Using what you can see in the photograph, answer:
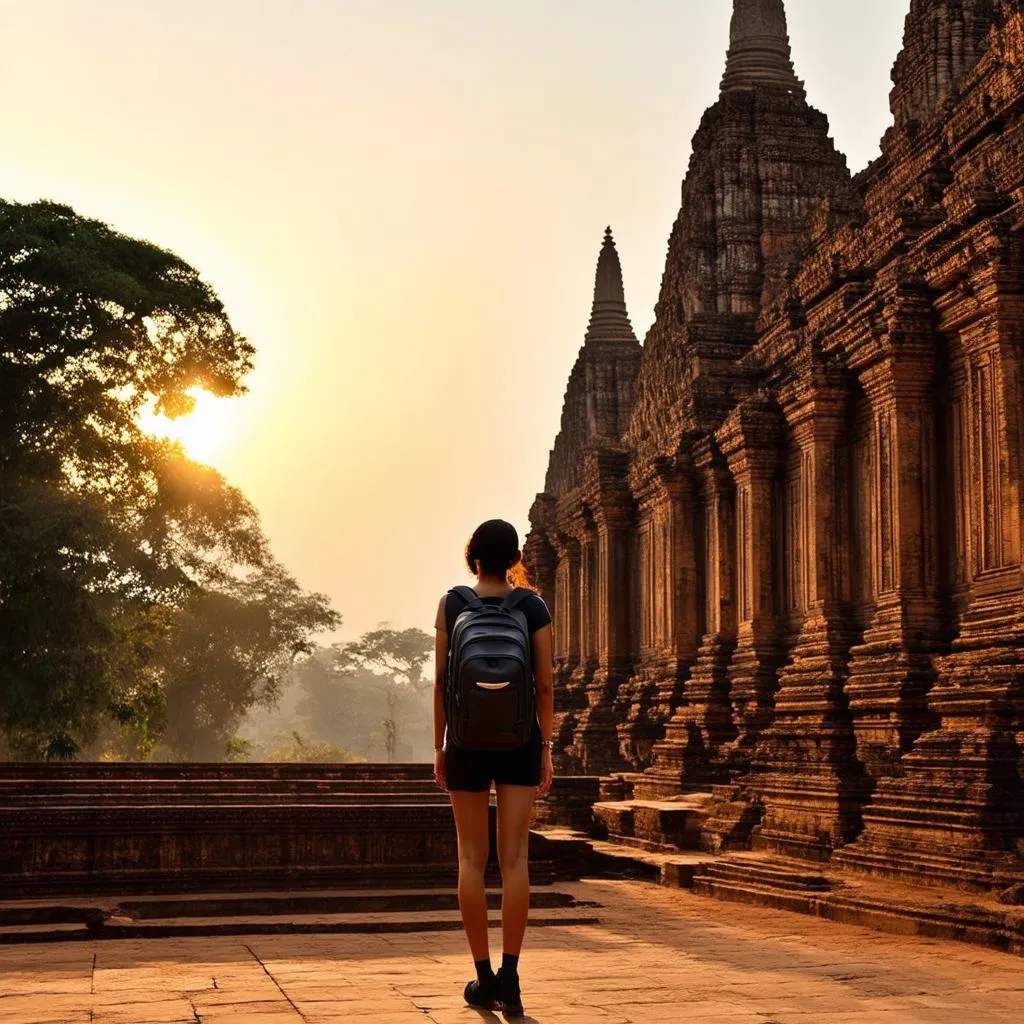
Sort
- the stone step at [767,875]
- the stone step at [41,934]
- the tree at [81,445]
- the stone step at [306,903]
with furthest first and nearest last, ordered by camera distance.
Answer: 1. the tree at [81,445]
2. the stone step at [767,875]
3. the stone step at [306,903]
4. the stone step at [41,934]

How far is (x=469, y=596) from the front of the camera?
6801 millimetres

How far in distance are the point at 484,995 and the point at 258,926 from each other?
171 inches

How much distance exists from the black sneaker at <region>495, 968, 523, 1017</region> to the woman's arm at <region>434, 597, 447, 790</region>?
796mm

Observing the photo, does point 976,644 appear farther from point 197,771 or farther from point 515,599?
point 197,771

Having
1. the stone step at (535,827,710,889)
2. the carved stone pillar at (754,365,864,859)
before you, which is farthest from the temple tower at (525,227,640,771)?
the stone step at (535,827,710,889)

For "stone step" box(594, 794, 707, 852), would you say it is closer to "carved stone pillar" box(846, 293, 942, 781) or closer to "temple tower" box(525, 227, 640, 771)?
"carved stone pillar" box(846, 293, 942, 781)

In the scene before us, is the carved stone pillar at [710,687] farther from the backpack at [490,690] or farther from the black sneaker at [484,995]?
the backpack at [490,690]

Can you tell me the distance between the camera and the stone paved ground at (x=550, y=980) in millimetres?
6637

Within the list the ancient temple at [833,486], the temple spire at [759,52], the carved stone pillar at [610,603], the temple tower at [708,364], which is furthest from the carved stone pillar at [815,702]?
the temple spire at [759,52]

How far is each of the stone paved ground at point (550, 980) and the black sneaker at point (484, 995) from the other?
6cm

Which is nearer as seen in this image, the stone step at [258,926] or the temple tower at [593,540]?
the stone step at [258,926]

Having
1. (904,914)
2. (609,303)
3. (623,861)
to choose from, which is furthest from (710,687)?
(609,303)

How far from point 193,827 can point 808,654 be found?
8221mm

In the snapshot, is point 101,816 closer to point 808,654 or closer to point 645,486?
point 808,654
